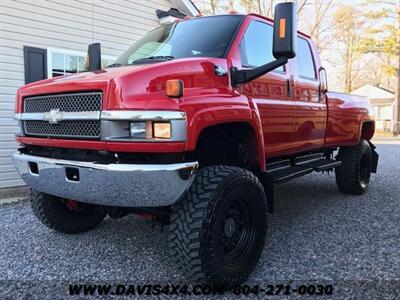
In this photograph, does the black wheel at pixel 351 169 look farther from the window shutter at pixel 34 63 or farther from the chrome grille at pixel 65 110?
the window shutter at pixel 34 63

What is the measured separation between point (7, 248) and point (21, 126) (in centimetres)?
134

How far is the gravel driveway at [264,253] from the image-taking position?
11.0 ft

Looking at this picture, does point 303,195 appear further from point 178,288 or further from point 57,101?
point 57,101

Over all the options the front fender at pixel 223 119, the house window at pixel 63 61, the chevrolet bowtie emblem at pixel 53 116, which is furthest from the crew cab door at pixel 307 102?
the house window at pixel 63 61

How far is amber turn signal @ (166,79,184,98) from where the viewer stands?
9.57 ft

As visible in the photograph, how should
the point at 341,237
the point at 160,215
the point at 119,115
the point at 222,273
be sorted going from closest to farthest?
the point at 119,115 < the point at 222,273 < the point at 160,215 < the point at 341,237

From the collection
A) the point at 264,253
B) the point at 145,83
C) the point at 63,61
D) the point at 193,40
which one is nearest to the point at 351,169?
the point at 264,253

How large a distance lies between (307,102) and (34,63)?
4.80m

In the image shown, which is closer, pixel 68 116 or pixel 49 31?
pixel 68 116

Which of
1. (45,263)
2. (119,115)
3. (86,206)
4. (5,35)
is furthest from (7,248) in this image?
(5,35)

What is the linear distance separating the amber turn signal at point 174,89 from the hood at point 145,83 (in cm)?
4

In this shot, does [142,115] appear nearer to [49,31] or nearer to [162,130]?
[162,130]

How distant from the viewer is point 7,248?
4.19 meters

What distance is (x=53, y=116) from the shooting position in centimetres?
328
